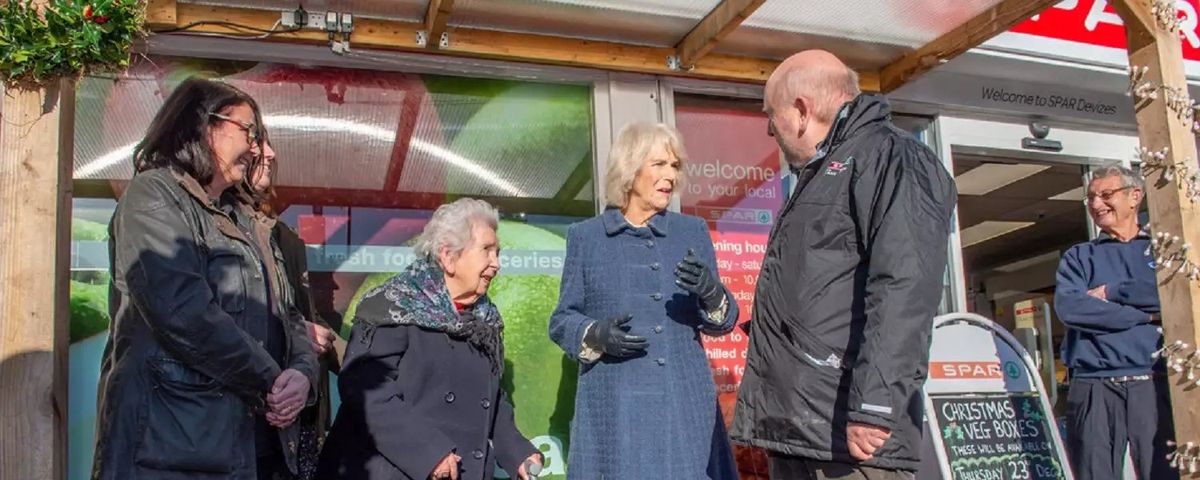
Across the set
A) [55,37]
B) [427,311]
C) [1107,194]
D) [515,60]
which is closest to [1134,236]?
[1107,194]

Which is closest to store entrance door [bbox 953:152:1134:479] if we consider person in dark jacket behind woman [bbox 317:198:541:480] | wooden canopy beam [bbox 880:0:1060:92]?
wooden canopy beam [bbox 880:0:1060:92]

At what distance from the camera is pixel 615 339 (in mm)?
3430

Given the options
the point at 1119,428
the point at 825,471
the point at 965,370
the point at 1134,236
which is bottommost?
the point at 1119,428

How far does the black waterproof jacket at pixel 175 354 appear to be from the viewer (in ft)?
8.14

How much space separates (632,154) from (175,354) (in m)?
1.93

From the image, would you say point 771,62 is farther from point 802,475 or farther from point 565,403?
point 802,475

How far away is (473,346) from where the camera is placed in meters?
Answer: 3.54

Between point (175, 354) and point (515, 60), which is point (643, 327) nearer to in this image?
point (175, 354)

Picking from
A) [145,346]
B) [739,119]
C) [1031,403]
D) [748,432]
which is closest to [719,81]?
[739,119]

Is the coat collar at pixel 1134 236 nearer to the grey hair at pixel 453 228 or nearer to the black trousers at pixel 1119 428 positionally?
the black trousers at pixel 1119 428

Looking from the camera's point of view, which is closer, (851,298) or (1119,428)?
(851,298)

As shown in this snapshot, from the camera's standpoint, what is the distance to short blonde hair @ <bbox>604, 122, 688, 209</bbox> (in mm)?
3914

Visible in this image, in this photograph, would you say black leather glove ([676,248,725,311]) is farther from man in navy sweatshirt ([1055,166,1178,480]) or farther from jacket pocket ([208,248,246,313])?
man in navy sweatshirt ([1055,166,1178,480])

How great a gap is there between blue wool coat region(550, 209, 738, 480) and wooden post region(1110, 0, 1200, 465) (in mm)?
1746
